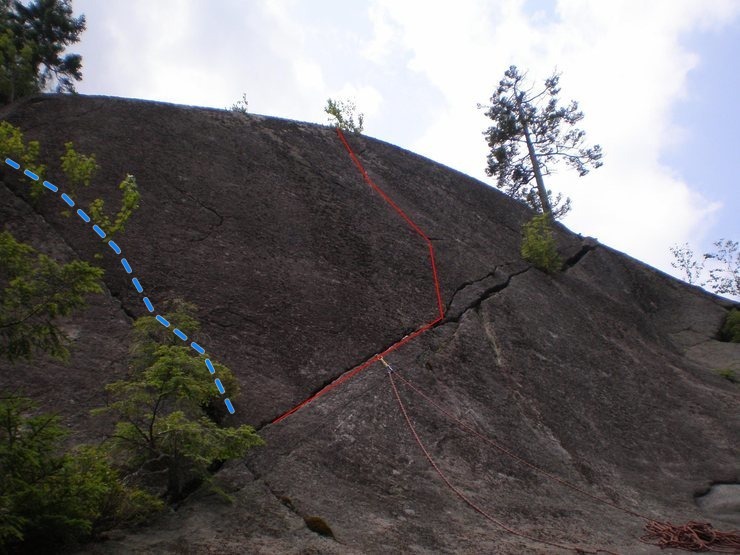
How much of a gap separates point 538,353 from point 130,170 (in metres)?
5.53

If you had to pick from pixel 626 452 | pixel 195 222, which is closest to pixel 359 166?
pixel 195 222

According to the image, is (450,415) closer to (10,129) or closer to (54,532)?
(54,532)

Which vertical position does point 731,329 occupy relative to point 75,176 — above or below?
above

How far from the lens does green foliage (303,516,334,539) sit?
4.04 metres

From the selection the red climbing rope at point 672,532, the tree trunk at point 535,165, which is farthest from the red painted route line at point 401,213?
the tree trunk at point 535,165

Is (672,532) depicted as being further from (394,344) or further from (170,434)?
(170,434)

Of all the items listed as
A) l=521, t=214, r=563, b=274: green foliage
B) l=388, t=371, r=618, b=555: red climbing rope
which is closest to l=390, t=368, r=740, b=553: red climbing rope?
l=388, t=371, r=618, b=555: red climbing rope

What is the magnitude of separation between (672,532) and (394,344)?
3.17 metres

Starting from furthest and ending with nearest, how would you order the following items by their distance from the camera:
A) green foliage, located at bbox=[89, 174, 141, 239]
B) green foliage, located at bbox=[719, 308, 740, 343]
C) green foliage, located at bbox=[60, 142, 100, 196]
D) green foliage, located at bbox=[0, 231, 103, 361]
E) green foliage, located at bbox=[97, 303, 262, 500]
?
green foliage, located at bbox=[719, 308, 740, 343]
green foliage, located at bbox=[60, 142, 100, 196]
green foliage, located at bbox=[89, 174, 141, 239]
green foliage, located at bbox=[97, 303, 262, 500]
green foliage, located at bbox=[0, 231, 103, 361]

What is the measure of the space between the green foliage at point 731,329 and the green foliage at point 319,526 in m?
10.5

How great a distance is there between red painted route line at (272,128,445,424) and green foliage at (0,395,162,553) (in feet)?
7.04

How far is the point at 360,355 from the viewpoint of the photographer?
6.53m

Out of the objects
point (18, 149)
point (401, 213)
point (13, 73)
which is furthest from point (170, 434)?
point (13, 73)

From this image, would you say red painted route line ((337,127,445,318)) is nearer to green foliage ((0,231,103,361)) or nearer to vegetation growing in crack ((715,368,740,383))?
green foliage ((0,231,103,361))
